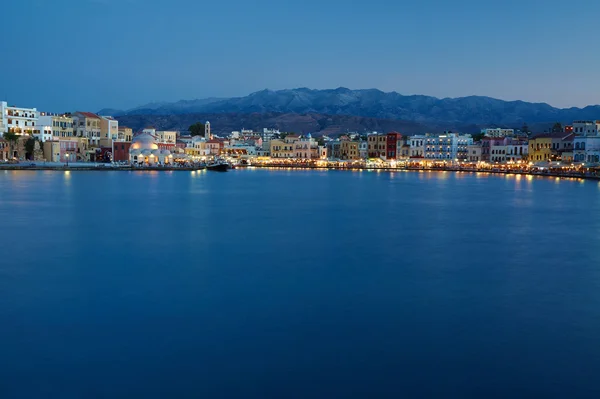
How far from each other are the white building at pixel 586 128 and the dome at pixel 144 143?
49.3 metres

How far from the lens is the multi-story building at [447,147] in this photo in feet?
287

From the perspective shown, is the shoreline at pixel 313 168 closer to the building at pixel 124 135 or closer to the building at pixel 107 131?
the building at pixel 107 131

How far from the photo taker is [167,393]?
330 inches

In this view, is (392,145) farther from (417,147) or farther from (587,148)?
(587,148)

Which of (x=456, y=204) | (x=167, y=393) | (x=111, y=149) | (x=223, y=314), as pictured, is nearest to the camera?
(x=167, y=393)

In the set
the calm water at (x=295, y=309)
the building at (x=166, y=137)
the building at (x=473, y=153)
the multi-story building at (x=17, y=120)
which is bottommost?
the calm water at (x=295, y=309)

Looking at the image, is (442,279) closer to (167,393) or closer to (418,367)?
(418,367)

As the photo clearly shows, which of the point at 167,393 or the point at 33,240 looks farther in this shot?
the point at 33,240

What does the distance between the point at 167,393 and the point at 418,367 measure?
12.0 feet

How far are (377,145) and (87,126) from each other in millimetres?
42339

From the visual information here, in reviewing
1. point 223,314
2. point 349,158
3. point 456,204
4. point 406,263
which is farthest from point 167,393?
point 349,158

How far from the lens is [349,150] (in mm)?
99812

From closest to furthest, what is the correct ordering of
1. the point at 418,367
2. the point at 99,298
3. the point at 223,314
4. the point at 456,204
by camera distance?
the point at 418,367, the point at 223,314, the point at 99,298, the point at 456,204

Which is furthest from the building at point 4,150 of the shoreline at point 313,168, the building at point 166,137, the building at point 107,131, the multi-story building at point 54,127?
the building at point 166,137
